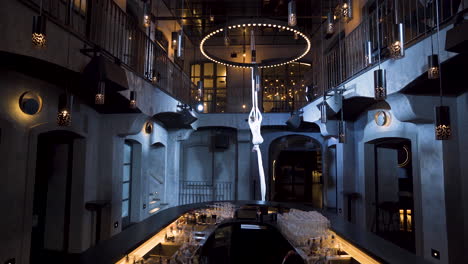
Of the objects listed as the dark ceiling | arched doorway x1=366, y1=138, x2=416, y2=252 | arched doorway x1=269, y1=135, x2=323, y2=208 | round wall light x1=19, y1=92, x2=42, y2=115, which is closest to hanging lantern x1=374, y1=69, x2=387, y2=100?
arched doorway x1=366, y1=138, x2=416, y2=252

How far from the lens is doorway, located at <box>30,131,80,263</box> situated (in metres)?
5.49

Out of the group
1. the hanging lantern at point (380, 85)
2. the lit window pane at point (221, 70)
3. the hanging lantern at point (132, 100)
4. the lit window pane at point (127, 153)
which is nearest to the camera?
the hanging lantern at point (380, 85)

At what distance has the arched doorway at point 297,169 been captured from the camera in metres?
13.7

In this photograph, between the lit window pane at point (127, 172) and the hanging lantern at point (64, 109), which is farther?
the lit window pane at point (127, 172)

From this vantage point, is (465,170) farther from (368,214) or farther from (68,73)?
(68,73)

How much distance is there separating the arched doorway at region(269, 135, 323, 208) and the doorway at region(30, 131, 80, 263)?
31.3 feet

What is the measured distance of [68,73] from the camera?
3975mm

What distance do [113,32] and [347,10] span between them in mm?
4421

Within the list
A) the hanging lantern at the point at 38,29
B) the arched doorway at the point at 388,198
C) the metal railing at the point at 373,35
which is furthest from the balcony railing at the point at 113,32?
the arched doorway at the point at 388,198

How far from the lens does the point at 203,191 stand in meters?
11.7

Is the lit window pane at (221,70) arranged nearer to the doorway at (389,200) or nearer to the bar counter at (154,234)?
the doorway at (389,200)

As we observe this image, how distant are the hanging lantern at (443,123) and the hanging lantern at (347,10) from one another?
161 centimetres

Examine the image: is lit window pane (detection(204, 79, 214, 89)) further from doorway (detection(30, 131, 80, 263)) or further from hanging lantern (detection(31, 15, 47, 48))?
hanging lantern (detection(31, 15, 47, 48))

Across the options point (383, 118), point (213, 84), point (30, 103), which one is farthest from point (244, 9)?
point (30, 103)
